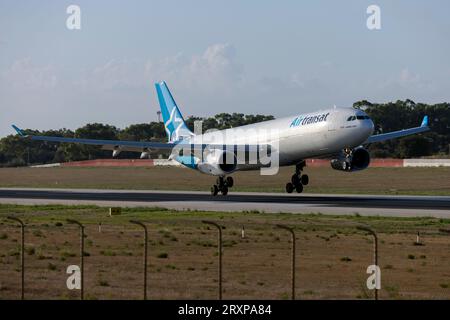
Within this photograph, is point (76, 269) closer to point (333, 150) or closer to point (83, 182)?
point (333, 150)

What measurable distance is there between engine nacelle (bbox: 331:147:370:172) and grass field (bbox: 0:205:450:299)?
13.3 m

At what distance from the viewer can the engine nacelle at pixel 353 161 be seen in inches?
2579

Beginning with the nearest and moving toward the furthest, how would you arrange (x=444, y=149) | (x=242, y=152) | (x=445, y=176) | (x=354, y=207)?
(x=354, y=207) → (x=242, y=152) → (x=445, y=176) → (x=444, y=149)

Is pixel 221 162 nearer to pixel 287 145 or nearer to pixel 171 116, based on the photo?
pixel 287 145

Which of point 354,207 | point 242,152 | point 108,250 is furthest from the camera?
point 242,152

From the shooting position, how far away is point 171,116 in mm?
88375

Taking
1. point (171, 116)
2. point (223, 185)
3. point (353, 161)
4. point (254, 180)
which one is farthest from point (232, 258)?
point (254, 180)

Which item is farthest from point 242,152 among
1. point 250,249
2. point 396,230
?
point 250,249

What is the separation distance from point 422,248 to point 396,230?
601 centimetres

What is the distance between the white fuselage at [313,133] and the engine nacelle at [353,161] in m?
1.41

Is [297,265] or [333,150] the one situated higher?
[333,150]

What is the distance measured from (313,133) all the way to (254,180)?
42.9 meters

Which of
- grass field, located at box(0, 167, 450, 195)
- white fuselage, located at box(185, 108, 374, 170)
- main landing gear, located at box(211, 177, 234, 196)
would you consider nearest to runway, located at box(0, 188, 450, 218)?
main landing gear, located at box(211, 177, 234, 196)

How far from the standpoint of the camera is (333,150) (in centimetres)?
6412
